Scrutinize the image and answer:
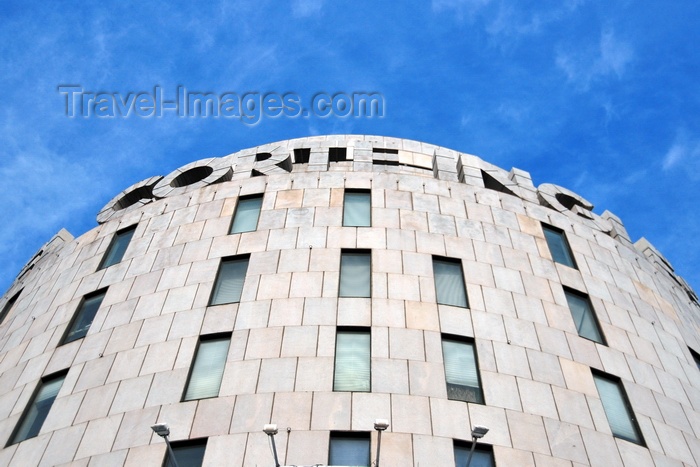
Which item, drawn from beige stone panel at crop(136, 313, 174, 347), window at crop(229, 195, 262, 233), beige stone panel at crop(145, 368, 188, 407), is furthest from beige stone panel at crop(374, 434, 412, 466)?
window at crop(229, 195, 262, 233)

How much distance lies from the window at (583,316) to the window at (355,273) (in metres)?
7.72

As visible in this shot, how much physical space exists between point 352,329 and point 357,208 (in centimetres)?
700

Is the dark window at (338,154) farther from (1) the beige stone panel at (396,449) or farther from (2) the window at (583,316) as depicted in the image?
(1) the beige stone panel at (396,449)

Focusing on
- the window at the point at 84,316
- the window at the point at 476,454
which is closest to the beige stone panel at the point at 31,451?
the window at the point at 84,316

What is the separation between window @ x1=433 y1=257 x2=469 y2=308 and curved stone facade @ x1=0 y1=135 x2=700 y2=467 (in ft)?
0.27

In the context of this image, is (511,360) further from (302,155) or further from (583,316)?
(302,155)

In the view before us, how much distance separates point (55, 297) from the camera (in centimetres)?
2934

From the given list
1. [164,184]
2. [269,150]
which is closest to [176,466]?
[164,184]

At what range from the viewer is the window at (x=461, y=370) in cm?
2167

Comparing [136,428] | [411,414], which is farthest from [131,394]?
[411,414]

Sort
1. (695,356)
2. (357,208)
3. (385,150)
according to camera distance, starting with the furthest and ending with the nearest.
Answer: (385,150)
(357,208)
(695,356)

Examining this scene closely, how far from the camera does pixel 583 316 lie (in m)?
26.3

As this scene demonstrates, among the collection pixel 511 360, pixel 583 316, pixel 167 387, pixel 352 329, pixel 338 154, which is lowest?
pixel 167 387

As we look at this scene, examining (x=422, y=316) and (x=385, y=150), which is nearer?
(x=422, y=316)
